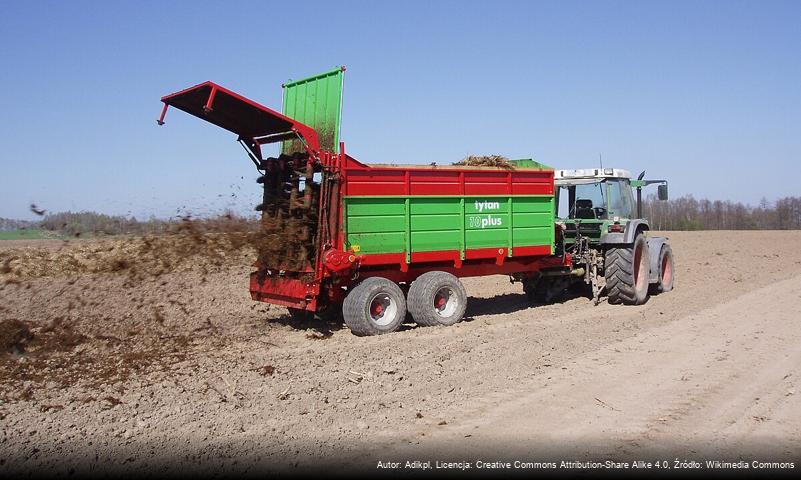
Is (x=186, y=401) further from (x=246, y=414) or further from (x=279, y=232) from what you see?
(x=279, y=232)

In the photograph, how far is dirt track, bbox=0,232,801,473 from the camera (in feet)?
14.7

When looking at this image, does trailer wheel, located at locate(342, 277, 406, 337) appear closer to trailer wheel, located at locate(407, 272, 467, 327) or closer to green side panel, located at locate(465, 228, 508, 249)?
trailer wheel, located at locate(407, 272, 467, 327)

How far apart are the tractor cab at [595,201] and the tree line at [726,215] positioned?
3964 centimetres

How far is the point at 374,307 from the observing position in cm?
873

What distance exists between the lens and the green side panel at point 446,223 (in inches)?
344

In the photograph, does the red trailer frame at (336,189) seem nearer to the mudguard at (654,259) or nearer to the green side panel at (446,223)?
the green side panel at (446,223)

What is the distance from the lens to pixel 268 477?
4039 millimetres

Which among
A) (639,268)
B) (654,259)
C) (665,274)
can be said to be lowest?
(665,274)

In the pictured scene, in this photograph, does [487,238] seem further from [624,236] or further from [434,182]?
[624,236]

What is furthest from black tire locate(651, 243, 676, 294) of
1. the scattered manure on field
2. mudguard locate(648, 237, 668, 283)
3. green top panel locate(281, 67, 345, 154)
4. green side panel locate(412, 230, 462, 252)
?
the scattered manure on field

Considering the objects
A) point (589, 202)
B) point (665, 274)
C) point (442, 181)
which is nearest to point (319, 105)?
point (442, 181)

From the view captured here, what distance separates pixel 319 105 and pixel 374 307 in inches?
110

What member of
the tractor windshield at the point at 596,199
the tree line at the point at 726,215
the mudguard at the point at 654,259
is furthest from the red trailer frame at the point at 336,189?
the tree line at the point at 726,215

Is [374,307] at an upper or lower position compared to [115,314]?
upper
